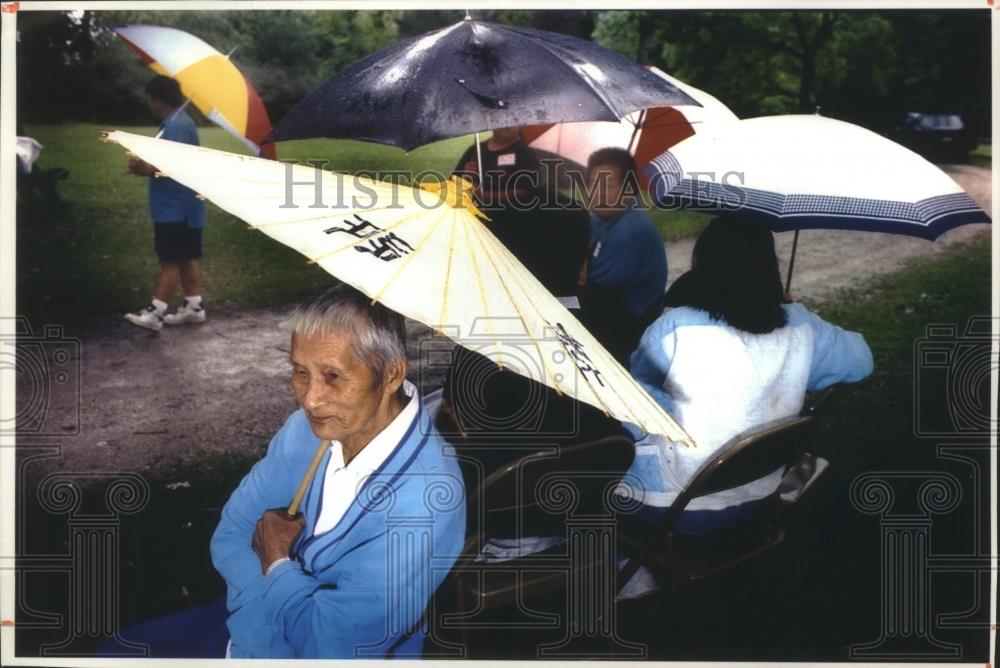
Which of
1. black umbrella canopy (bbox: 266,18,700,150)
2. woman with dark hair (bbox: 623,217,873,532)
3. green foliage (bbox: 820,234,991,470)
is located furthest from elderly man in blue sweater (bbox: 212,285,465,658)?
green foliage (bbox: 820,234,991,470)

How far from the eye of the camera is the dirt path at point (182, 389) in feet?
11.8

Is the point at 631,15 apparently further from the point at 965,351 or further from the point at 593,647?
the point at 593,647

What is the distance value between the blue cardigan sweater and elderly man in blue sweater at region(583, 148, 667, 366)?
1.37 metres

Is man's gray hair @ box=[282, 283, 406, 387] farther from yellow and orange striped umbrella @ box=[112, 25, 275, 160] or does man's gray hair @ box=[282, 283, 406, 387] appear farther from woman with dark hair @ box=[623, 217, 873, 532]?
yellow and orange striped umbrella @ box=[112, 25, 275, 160]

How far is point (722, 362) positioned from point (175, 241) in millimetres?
2274

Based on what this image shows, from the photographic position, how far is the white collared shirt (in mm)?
2662

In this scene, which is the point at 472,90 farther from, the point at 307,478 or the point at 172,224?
the point at 172,224

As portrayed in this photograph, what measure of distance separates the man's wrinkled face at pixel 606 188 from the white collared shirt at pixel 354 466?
5.20ft

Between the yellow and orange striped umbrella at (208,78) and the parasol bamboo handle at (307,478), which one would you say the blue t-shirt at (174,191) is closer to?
the yellow and orange striped umbrella at (208,78)

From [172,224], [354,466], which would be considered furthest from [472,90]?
[172,224]

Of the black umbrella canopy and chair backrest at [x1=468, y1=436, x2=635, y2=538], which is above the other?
the black umbrella canopy

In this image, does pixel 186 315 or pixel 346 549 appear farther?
pixel 186 315

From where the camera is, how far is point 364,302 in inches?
101

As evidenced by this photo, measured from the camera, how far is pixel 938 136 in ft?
11.8
